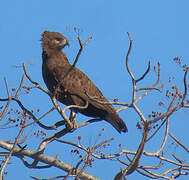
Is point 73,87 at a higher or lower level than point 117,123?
higher

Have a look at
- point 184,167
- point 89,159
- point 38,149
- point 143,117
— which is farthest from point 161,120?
point 38,149

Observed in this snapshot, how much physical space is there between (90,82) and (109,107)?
37.8 inches

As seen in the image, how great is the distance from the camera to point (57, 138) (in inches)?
257

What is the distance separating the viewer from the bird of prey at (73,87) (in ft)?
26.2

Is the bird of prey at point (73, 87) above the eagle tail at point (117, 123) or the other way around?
above

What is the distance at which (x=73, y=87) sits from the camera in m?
8.24

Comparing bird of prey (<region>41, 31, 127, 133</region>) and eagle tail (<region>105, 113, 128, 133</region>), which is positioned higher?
bird of prey (<region>41, 31, 127, 133</region>)

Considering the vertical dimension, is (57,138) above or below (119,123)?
below

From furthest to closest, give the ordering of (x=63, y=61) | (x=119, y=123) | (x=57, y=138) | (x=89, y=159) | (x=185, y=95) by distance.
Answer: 1. (x=63, y=61)
2. (x=119, y=123)
3. (x=57, y=138)
4. (x=89, y=159)
5. (x=185, y=95)

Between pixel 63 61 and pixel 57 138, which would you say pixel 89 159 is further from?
pixel 63 61

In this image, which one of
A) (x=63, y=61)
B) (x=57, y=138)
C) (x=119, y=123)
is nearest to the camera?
(x=57, y=138)

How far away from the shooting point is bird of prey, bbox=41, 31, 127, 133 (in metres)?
8.00

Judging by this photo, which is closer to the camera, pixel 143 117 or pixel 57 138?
pixel 143 117

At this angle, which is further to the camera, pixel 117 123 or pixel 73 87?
pixel 73 87
